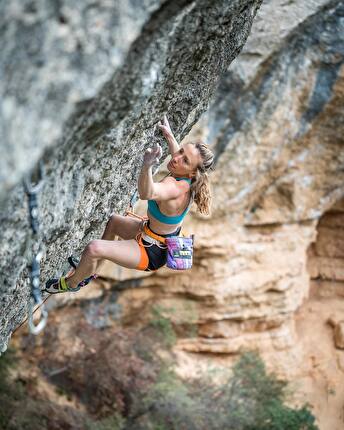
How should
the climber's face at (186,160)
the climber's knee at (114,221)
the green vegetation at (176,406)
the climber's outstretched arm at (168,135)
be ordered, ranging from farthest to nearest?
1. the green vegetation at (176,406)
2. the climber's knee at (114,221)
3. the climber's outstretched arm at (168,135)
4. the climber's face at (186,160)

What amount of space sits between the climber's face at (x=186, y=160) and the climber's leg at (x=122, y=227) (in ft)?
2.17

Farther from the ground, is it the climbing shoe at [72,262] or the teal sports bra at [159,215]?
the teal sports bra at [159,215]

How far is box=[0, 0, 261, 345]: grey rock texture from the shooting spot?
8.75ft

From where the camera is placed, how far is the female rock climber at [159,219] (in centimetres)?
412

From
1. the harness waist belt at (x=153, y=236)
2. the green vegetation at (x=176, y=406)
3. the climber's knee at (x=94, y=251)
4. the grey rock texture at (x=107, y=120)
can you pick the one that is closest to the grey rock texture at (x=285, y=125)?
the green vegetation at (x=176, y=406)

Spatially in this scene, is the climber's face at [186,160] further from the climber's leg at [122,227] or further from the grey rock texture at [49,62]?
the grey rock texture at [49,62]

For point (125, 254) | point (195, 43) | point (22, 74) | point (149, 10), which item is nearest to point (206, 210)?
point (125, 254)

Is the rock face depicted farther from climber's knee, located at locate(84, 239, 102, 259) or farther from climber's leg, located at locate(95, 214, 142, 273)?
climber's knee, located at locate(84, 239, 102, 259)

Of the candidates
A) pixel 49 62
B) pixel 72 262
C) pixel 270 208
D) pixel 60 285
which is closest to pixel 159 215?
pixel 72 262

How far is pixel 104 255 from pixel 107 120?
46.6 inches

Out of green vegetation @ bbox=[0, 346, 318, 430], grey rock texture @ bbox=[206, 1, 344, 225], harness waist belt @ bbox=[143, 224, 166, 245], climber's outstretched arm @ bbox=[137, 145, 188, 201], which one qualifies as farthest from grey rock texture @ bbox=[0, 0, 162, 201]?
green vegetation @ bbox=[0, 346, 318, 430]

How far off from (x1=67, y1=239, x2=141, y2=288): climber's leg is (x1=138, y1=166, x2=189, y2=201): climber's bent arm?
50 cm

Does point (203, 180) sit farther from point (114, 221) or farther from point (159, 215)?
point (114, 221)

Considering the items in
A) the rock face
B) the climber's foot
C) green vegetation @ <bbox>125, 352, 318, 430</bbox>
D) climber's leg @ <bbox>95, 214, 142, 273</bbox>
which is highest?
climber's leg @ <bbox>95, 214, 142, 273</bbox>
